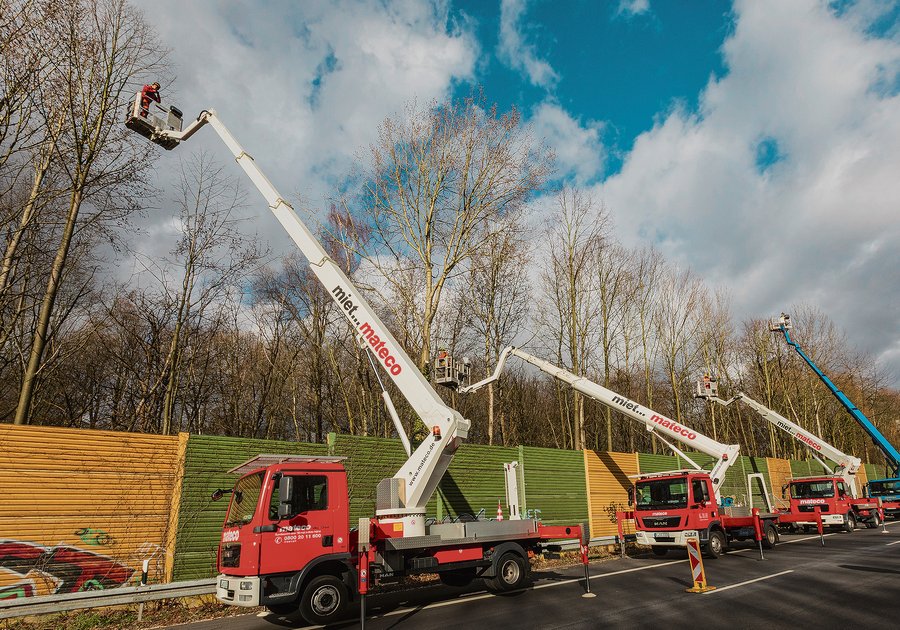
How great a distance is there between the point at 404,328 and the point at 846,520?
2027 centimetres

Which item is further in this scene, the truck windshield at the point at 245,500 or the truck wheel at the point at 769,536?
the truck wheel at the point at 769,536

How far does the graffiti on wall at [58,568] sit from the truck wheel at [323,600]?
4460mm

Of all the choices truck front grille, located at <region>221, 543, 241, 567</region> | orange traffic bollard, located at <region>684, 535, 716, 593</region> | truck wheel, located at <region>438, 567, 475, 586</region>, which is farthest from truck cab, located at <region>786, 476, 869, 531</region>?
truck front grille, located at <region>221, 543, 241, 567</region>

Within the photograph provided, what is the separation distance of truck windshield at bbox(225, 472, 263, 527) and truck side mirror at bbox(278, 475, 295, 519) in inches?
19.7

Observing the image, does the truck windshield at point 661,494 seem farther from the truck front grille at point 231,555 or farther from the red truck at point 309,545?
the truck front grille at point 231,555

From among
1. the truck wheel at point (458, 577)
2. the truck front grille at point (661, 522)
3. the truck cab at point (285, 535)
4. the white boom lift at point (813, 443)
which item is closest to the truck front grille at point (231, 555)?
the truck cab at point (285, 535)

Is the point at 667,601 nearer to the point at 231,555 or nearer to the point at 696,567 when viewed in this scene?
the point at 696,567

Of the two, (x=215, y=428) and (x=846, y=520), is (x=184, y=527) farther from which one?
(x=846, y=520)

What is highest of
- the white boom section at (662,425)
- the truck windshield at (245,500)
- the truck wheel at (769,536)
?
the white boom section at (662,425)

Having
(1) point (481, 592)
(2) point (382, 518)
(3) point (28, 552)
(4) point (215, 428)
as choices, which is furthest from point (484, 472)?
(4) point (215, 428)

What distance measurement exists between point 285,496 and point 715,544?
520 inches

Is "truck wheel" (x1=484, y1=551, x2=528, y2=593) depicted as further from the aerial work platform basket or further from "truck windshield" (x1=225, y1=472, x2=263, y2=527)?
the aerial work platform basket

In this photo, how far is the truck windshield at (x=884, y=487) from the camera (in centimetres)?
2530

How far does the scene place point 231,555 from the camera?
8.04m
